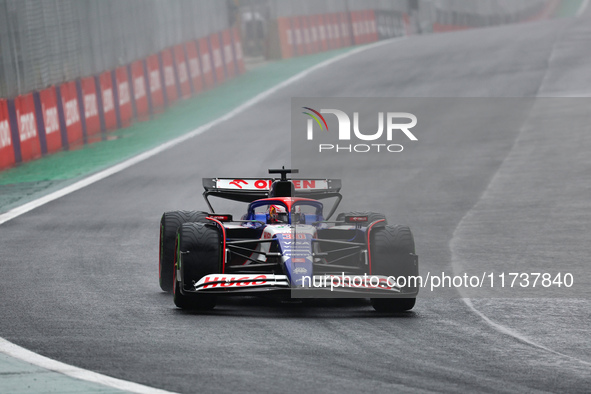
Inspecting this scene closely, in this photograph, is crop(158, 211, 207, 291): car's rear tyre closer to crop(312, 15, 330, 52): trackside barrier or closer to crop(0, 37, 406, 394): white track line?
crop(0, 37, 406, 394): white track line

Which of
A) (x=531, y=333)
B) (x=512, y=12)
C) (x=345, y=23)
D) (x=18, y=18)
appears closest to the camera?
(x=531, y=333)

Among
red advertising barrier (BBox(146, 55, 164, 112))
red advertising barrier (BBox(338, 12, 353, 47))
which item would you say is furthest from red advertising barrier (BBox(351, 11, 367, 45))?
red advertising barrier (BBox(146, 55, 164, 112))

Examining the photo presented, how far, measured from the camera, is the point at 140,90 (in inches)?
1064

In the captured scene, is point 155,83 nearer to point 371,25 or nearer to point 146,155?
point 146,155

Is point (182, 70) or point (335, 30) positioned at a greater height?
point (335, 30)

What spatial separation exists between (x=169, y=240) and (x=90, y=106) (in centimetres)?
1291

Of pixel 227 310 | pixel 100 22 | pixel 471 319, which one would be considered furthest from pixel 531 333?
pixel 100 22

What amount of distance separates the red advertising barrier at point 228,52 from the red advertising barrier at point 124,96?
7.56 m

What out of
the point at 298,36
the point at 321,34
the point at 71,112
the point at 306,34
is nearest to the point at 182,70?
the point at 71,112

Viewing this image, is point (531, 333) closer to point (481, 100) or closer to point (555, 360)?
point (555, 360)

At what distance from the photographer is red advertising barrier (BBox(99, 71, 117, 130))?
2472cm

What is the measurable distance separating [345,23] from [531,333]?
118 ft

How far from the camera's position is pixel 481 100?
26.3 m

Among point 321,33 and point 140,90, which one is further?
point 321,33
